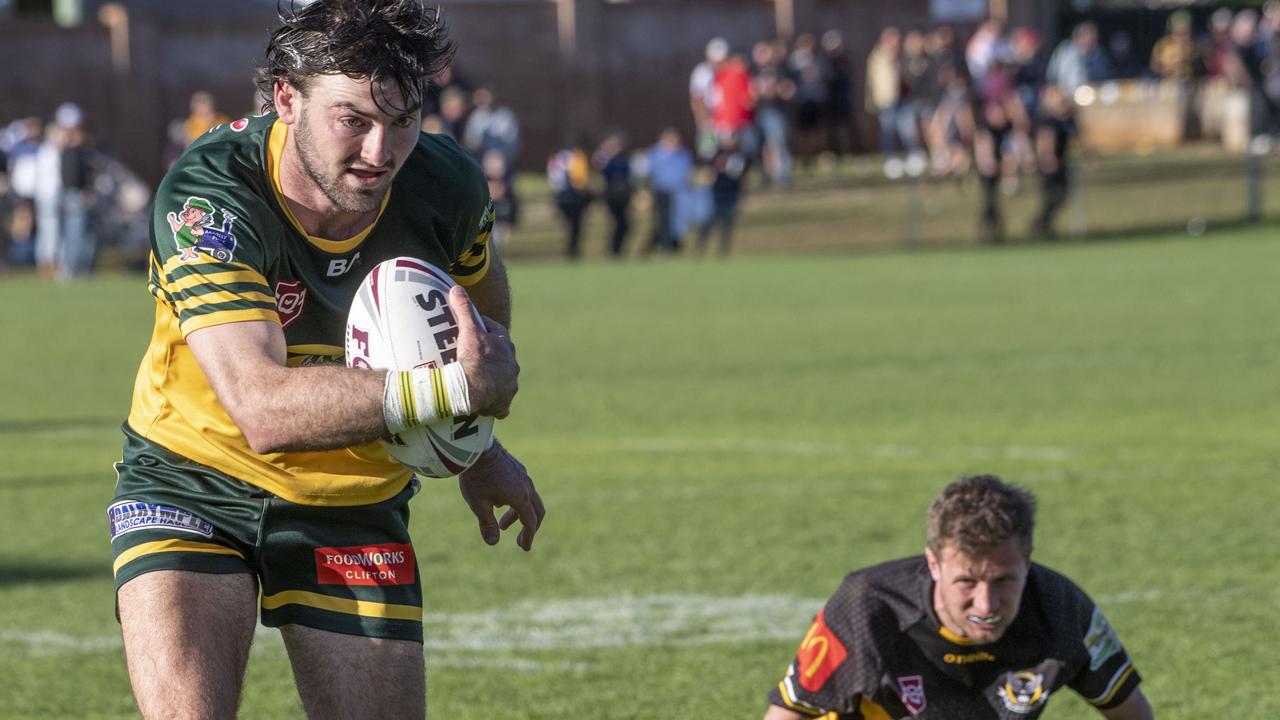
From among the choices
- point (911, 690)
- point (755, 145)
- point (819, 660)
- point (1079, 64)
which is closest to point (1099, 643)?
point (911, 690)

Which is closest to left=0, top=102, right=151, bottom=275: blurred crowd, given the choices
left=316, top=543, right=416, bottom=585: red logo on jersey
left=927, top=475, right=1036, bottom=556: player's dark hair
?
left=927, top=475, right=1036, bottom=556: player's dark hair

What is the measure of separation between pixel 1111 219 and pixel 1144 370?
1638 centimetres

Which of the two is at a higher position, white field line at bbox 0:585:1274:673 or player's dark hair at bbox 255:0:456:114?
player's dark hair at bbox 255:0:456:114

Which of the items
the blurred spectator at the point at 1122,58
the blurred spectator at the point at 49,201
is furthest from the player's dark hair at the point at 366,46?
the blurred spectator at the point at 1122,58

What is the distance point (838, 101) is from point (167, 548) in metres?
32.0

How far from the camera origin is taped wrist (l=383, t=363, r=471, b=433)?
4.10m

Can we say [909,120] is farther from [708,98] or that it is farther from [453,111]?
[453,111]

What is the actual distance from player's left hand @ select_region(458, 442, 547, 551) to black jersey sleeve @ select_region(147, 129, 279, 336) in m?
0.86

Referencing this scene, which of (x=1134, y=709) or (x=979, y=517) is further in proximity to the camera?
(x=1134, y=709)

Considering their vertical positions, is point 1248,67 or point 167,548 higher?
point 167,548

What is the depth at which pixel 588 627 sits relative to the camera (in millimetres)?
8281

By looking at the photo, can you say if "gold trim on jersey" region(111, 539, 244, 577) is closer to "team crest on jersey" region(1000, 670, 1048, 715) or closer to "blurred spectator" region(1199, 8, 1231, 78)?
A: "team crest on jersey" region(1000, 670, 1048, 715)

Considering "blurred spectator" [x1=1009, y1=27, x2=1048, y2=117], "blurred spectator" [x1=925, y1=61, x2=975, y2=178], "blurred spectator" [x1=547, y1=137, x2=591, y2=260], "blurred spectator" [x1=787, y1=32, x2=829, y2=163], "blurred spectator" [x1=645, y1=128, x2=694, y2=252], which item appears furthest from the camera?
"blurred spectator" [x1=787, y1=32, x2=829, y2=163]

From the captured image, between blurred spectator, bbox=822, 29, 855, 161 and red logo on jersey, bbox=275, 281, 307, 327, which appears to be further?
blurred spectator, bbox=822, 29, 855, 161
